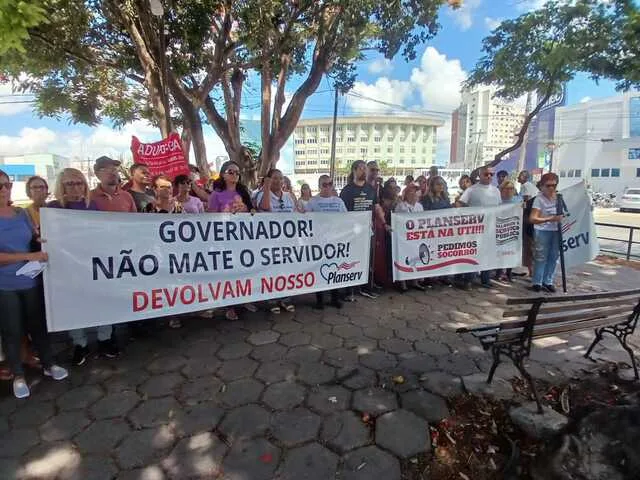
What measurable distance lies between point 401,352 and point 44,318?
3.01m

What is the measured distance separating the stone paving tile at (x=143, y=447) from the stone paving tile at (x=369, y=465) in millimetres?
1065

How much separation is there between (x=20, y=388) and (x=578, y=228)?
277 inches

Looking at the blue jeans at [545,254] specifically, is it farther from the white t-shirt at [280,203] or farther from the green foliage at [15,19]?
the green foliage at [15,19]

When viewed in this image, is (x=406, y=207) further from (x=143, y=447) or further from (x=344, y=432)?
(x=143, y=447)

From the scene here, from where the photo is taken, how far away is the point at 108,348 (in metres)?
3.29

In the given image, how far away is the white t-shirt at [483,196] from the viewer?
5566 mm

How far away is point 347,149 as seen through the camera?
124438 mm

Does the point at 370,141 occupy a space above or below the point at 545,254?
above

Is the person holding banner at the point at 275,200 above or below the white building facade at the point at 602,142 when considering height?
below

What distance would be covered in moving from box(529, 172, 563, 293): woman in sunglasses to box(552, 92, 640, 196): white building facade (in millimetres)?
49763

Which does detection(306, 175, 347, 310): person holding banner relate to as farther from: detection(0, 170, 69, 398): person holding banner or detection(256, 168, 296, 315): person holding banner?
detection(0, 170, 69, 398): person holding banner

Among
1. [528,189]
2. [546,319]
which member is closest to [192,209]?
[546,319]

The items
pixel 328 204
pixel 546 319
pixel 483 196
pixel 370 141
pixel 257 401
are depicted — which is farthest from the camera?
pixel 370 141

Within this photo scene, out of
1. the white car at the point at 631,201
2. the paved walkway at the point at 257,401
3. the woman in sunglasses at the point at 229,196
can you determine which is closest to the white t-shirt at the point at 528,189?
the paved walkway at the point at 257,401
